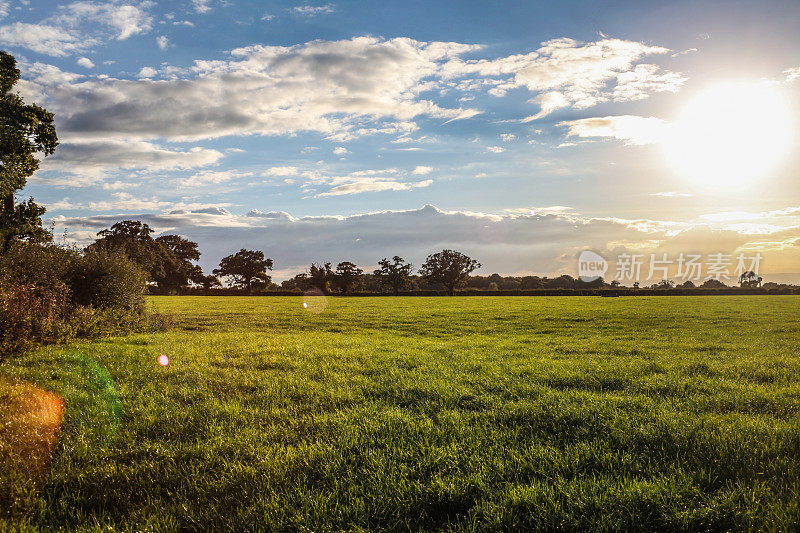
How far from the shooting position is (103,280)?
2091 centimetres

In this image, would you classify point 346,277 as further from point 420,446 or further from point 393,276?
point 420,446

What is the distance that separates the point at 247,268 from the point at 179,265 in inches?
746

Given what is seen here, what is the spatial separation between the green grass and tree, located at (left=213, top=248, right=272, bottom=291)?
122 meters

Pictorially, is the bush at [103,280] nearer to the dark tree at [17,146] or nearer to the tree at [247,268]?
the dark tree at [17,146]

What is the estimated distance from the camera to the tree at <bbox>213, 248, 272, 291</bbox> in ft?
420

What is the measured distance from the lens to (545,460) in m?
5.34

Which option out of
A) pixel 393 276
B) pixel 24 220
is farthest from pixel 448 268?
pixel 24 220

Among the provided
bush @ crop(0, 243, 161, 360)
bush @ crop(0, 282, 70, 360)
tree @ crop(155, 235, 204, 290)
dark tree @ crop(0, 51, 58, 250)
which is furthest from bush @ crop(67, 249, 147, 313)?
tree @ crop(155, 235, 204, 290)

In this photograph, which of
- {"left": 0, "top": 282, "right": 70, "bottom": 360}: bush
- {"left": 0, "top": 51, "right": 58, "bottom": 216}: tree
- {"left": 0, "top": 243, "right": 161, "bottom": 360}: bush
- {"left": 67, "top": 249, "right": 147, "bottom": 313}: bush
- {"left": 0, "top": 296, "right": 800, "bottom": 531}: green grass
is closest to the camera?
{"left": 0, "top": 296, "right": 800, "bottom": 531}: green grass

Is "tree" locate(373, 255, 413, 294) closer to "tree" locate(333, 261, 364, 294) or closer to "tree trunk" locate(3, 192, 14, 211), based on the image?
"tree" locate(333, 261, 364, 294)

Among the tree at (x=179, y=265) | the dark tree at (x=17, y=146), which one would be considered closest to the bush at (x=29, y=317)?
the dark tree at (x=17, y=146)


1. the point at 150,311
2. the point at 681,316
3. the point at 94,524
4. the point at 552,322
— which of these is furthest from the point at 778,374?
the point at 150,311

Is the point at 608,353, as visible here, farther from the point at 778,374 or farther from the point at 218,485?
the point at 218,485

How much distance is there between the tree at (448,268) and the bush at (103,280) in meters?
109
